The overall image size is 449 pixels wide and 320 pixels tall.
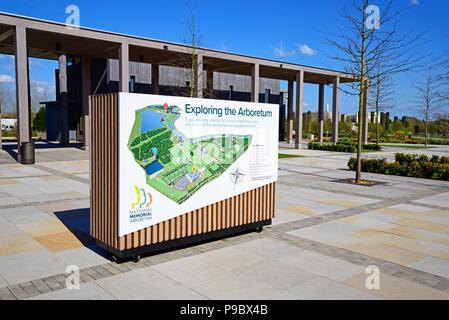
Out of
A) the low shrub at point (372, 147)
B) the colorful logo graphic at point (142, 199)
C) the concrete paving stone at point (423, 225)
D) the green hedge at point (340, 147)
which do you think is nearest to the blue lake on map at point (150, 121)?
the colorful logo graphic at point (142, 199)

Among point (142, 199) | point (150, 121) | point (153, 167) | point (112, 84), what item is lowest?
point (142, 199)

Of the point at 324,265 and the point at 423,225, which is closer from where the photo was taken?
the point at 324,265

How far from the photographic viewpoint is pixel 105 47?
2620cm

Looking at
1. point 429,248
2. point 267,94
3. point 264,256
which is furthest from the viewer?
point 267,94

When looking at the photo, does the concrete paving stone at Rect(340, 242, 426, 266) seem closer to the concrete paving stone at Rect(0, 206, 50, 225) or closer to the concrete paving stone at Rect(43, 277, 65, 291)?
the concrete paving stone at Rect(43, 277, 65, 291)

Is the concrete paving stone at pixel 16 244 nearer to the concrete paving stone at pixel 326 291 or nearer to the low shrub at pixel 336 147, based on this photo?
the concrete paving stone at pixel 326 291

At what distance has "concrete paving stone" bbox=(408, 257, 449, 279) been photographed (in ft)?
20.9

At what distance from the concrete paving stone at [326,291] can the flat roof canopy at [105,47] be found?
1766 cm

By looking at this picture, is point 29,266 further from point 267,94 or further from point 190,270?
point 267,94

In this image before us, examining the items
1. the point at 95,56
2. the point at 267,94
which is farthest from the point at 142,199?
the point at 267,94

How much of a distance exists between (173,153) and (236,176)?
1.70 m

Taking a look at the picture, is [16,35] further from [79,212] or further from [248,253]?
[248,253]

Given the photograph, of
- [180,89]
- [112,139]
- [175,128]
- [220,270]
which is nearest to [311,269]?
[220,270]

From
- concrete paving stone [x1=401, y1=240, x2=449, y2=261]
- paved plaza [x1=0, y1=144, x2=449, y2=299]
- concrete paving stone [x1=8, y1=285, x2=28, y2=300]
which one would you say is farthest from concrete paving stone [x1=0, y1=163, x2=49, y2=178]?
concrete paving stone [x1=401, y1=240, x2=449, y2=261]
